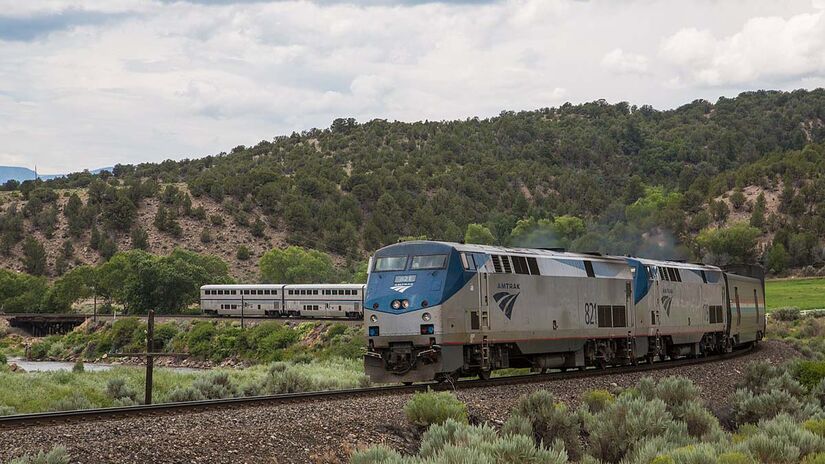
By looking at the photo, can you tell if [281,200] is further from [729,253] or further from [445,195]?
[729,253]

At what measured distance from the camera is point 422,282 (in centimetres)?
2500

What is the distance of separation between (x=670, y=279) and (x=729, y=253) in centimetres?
9063

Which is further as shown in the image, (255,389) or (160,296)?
(160,296)

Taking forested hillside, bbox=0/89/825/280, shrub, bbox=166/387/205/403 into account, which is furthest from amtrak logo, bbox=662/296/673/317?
forested hillside, bbox=0/89/825/280

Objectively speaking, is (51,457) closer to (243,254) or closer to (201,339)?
(201,339)

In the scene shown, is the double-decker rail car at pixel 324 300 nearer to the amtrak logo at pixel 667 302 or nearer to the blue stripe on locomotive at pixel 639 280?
the amtrak logo at pixel 667 302

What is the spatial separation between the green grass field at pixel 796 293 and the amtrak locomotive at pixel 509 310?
5392 cm

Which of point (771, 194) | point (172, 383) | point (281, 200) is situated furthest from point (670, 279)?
point (281, 200)

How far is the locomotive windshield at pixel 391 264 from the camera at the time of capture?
2576 cm

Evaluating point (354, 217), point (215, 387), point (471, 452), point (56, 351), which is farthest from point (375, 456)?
point (354, 217)

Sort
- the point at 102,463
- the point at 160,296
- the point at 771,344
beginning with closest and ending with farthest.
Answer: the point at 102,463, the point at 771,344, the point at 160,296

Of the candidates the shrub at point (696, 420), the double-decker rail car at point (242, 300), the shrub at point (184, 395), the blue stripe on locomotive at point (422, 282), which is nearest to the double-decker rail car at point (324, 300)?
the double-decker rail car at point (242, 300)

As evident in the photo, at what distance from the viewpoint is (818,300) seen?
9169cm

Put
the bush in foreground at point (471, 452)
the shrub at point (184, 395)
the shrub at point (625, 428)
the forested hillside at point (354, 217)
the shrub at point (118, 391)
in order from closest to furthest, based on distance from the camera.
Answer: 1. the bush in foreground at point (471, 452)
2. the shrub at point (625, 428)
3. the shrub at point (184, 395)
4. the shrub at point (118, 391)
5. the forested hillside at point (354, 217)
